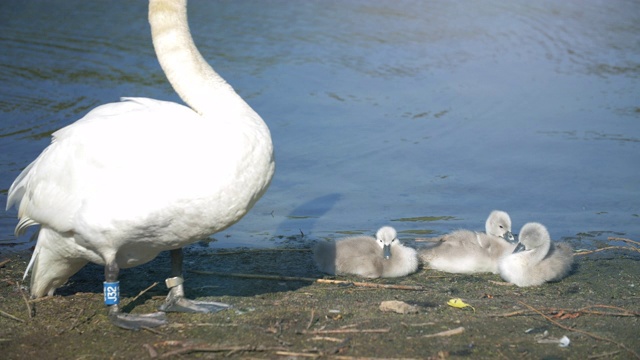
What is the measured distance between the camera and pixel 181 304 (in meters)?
5.56

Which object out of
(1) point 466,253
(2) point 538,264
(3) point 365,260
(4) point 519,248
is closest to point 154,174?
A: (3) point 365,260

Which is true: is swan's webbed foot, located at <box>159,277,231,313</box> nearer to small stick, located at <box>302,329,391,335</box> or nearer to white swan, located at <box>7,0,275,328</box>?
white swan, located at <box>7,0,275,328</box>

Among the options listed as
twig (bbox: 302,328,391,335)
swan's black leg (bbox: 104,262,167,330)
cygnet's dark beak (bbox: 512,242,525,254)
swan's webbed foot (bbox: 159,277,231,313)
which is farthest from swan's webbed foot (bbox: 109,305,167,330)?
cygnet's dark beak (bbox: 512,242,525,254)

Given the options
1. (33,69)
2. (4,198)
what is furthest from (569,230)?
(33,69)

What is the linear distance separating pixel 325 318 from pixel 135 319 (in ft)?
3.70

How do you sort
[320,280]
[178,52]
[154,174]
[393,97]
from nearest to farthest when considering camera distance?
[154,174]
[178,52]
[320,280]
[393,97]

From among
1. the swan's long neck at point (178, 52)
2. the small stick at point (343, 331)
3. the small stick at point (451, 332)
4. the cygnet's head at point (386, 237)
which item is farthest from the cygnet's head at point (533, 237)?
the swan's long neck at point (178, 52)

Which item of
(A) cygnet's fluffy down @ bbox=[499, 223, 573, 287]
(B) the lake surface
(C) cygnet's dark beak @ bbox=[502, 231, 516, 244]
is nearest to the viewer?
(A) cygnet's fluffy down @ bbox=[499, 223, 573, 287]

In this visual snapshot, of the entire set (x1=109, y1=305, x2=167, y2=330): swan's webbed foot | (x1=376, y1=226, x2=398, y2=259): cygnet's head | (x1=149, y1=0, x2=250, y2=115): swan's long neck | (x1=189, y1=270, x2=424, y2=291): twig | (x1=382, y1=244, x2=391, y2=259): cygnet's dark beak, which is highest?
(x1=149, y1=0, x2=250, y2=115): swan's long neck

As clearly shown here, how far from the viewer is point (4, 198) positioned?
27.2ft

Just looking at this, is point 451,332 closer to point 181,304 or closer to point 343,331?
point 343,331

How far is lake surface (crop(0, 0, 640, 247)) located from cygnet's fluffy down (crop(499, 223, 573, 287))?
118 centimetres

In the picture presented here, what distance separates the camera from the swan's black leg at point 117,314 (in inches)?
204

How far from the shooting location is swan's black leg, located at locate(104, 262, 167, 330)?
17.0ft
